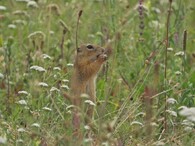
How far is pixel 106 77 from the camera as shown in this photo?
7840mm

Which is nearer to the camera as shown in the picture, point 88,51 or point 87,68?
point 87,68

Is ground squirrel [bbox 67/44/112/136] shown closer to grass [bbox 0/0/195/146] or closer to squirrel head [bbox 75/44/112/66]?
squirrel head [bbox 75/44/112/66]

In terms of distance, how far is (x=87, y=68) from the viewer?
751cm

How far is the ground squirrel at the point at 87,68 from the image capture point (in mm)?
7125

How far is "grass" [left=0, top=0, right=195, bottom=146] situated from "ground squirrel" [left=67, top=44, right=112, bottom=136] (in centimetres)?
10

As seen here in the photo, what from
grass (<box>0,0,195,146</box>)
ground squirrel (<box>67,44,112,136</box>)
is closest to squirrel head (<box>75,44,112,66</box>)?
ground squirrel (<box>67,44,112,136</box>)

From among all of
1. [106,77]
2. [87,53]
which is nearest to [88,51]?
[87,53]

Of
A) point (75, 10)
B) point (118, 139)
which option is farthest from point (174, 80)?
point (75, 10)

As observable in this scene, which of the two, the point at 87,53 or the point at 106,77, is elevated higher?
the point at 87,53

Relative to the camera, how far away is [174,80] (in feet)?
26.0

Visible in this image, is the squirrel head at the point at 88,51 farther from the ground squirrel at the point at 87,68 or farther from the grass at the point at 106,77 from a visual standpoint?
the grass at the point at 106,77

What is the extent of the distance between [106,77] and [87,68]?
37 cm

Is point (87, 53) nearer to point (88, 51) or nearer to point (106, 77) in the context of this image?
point (88, 51)

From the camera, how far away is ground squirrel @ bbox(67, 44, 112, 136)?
7125 millimetres
